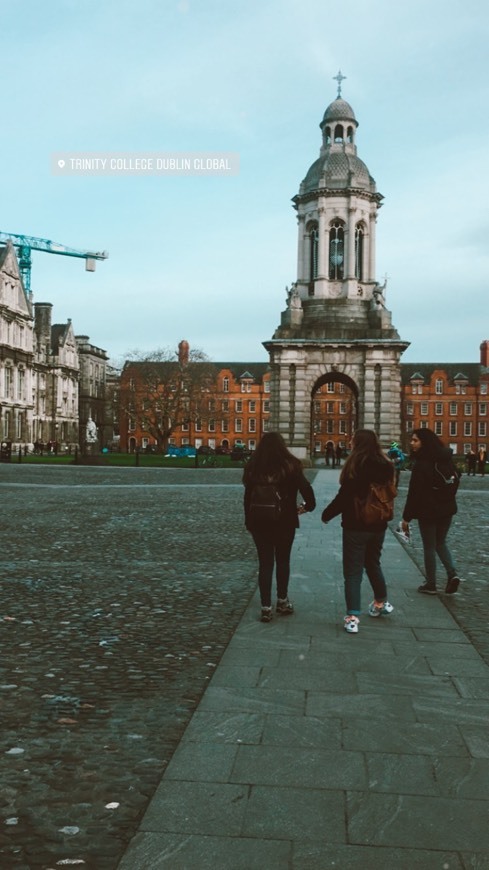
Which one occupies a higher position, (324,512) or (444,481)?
(444,481)

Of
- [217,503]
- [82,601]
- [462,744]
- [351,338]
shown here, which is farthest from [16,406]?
[462,744]

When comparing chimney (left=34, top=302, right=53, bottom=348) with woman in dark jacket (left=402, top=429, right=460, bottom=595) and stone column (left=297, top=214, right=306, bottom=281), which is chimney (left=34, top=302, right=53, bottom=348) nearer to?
stone column (left=297, top=214, right=306, bottom=281)

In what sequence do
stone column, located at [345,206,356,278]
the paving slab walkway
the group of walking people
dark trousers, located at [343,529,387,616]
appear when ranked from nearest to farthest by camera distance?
1. the paving slab walkway
2. dark trousers, located at [343,529,387,616]
3. the group of walking people
4. stone column, located at [345,206,356,278]

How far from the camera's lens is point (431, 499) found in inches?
355

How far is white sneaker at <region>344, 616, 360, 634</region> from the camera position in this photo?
7.13 meters

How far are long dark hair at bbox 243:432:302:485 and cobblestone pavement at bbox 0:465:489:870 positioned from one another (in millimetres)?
1372

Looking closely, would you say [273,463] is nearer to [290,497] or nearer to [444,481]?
[290,497]

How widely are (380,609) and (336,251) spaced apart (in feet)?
147

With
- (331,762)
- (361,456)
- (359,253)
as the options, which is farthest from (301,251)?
(331,762)

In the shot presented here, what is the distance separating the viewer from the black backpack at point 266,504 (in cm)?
755

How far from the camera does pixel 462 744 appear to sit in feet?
14.8

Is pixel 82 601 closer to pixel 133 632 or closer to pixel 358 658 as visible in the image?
pixel 133 632

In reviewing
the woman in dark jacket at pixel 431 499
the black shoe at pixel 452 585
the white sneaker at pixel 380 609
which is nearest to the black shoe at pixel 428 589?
the woman in dark jacket at pixel 431 499

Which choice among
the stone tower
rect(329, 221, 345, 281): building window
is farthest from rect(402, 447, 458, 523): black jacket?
rect(329, 221, 345, 281): building window
